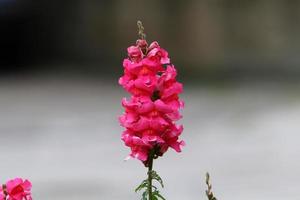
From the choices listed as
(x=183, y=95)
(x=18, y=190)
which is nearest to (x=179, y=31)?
(x=183, y=95)

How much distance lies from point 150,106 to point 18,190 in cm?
35

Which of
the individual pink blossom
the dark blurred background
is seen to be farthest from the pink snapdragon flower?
the dark blurred background

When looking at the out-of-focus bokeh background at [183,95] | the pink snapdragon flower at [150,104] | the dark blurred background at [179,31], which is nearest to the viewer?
the pink snapdragon flower at [150,104]

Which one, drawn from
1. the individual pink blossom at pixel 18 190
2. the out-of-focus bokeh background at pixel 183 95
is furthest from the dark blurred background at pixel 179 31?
the individual pink blossom at pixel 18 190

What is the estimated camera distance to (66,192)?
7031mm

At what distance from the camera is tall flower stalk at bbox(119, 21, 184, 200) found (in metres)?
2.24

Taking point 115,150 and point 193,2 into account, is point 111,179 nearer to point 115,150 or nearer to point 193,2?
point 115,150

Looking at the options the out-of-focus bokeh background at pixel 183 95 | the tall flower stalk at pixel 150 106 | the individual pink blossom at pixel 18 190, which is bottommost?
the individual pink blossom at pixel 18 190

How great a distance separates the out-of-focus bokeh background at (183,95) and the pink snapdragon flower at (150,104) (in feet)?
14.8

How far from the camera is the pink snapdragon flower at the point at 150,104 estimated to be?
2236mm

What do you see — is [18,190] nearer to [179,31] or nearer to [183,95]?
[183,95]

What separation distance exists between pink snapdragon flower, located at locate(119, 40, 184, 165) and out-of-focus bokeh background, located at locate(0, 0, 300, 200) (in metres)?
4.50

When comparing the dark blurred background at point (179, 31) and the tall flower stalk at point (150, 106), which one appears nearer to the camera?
the tall flower stalk at point (150, 106)

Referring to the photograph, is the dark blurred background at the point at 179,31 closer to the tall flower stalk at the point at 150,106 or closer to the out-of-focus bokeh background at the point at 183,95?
the out-of-focus bokeh background at the point at 183,95
